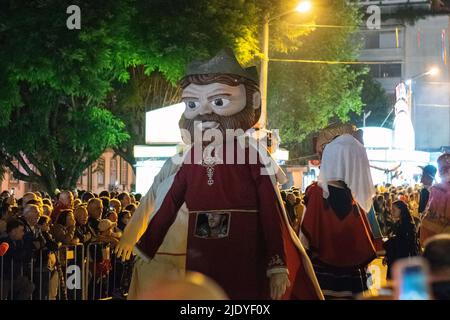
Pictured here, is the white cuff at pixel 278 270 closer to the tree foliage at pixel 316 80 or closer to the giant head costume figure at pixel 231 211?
the giant head costume figure at pixel 231 211

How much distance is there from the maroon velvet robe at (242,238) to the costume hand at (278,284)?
0.08m

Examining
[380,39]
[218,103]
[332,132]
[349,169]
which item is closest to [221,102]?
[218,103]

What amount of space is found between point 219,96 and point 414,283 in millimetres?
3749

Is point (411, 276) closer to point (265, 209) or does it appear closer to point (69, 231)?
point (265, 209)

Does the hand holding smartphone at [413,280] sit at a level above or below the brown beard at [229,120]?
below

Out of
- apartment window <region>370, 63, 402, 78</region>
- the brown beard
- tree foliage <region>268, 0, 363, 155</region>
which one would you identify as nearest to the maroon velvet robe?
the brown beard

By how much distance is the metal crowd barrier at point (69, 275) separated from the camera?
8328mm

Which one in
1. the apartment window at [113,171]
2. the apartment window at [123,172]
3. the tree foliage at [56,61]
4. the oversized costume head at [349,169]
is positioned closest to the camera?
the oversized costume head at [349,169]

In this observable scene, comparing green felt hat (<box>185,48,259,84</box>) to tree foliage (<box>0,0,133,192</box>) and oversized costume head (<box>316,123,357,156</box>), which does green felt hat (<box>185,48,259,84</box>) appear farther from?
tree foliage (<box>0,0,133,192</box>)

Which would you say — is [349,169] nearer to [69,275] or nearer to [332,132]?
[332,132]

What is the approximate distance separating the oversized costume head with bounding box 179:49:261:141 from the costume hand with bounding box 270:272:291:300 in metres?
1.23

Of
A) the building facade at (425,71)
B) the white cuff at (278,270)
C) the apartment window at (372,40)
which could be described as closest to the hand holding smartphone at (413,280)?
the white cuff at (278,270)
